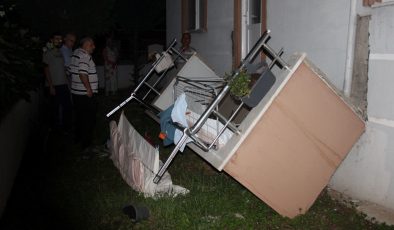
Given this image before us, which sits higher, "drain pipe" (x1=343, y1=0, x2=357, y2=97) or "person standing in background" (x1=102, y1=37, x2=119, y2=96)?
"drain pipe" (x1=343, y1=0, x2=357, y2=97)

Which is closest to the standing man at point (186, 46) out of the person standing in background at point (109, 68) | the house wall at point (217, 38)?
the house wall at point (217, 38)

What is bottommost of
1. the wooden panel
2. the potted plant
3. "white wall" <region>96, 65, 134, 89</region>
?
"white wall" <region>96, 65, 134, 89</region>

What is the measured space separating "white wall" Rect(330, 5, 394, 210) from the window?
16.4 ft

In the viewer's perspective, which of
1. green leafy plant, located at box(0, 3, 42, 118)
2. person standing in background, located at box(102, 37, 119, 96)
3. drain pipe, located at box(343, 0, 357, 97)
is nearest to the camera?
drain pipe, located at box(343, 0, 357, 97)

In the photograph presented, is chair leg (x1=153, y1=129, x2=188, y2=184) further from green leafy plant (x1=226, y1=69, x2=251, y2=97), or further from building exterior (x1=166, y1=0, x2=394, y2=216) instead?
building exterior (x1=166, y1=0, x2=394, y2=216)

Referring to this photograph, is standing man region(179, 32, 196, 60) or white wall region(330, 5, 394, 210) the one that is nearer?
white wall region(330, 5, 394, 210)

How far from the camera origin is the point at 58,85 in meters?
7.66

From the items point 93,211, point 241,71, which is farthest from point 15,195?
point 241,71

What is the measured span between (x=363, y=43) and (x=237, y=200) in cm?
211

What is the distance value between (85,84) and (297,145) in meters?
3.64

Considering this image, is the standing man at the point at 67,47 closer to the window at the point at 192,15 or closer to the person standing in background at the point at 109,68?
the window at the point at 192,15

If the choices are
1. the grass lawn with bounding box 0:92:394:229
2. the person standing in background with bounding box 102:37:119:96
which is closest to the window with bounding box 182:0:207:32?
the grass lawn with bounding box 0:92:394:229

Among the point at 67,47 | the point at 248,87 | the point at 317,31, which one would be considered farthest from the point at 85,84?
the point at 317,31

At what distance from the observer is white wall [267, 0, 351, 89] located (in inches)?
171
